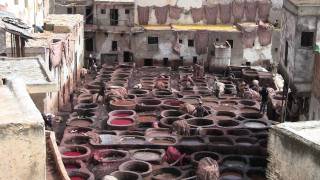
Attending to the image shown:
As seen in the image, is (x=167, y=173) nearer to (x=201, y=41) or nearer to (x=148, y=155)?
(x=148, y=155)

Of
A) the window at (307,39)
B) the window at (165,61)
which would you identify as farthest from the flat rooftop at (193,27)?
the window at (307,39)

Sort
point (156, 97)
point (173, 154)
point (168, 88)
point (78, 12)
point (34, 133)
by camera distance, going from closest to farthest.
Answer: point (34, 133) → point (173, 154) → point (156, 97) → point (168, 88) → point (78, 12)

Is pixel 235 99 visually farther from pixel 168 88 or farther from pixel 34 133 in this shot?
pixel 34 133

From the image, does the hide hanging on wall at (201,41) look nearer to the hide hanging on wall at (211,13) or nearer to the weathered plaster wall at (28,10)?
the hide hanging on wall at (211,13)

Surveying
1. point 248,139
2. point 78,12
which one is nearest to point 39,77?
point 248,139

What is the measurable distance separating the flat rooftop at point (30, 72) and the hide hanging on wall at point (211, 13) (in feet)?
109

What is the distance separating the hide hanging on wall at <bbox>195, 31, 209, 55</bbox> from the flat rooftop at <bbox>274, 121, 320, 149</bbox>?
116ft

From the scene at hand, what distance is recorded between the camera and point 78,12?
161ft

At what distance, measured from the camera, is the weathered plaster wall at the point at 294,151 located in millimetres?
11781

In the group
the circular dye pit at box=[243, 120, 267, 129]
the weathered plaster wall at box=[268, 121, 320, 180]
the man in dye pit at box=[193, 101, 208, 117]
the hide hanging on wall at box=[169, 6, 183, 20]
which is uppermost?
the hide hanging on wall at box=[169, 6, 183, 20]

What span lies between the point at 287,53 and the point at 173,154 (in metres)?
8.86

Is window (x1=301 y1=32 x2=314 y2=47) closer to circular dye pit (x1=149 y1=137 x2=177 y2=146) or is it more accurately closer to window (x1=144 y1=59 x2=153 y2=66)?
circular dye pit (x1=149 y1=137 x2=177 y2=146)

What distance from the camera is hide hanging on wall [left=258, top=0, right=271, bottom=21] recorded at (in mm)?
51312

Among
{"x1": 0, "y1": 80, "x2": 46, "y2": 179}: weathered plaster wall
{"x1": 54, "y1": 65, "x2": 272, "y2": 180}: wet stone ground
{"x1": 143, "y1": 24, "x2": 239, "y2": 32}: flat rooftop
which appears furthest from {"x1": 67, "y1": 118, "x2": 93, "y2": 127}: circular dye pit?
{"x1": 0, "y1": 80, "x2": 46, "y2": 179}: weathered plaster wall
